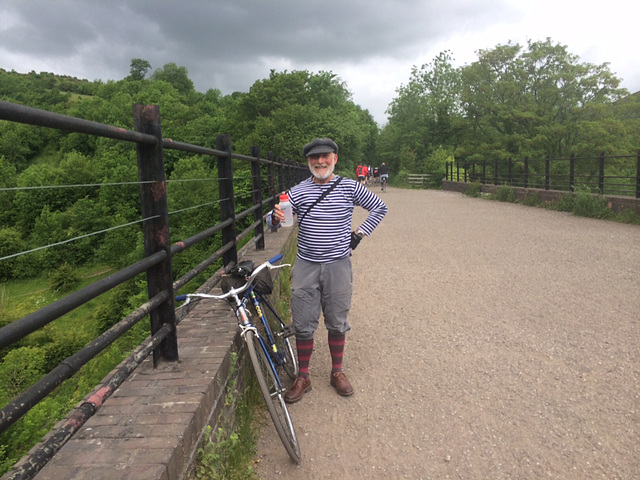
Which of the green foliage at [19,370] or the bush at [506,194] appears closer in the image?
the bush at [506,194]

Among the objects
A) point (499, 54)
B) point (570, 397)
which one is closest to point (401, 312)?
point (570, 397)

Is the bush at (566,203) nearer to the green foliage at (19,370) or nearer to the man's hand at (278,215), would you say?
the man's hand at (278,215)

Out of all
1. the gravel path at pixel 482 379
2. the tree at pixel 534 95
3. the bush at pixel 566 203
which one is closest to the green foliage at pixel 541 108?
the tree at pixel 534 95

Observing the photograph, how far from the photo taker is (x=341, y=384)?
3689 millimetres

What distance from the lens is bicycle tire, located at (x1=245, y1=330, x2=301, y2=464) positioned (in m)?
2.66

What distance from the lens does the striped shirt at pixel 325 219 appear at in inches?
139

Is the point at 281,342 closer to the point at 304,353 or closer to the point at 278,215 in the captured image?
the point at 304,353

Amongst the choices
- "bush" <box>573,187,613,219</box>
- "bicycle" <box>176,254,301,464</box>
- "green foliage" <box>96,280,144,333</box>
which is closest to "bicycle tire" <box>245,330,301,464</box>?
"bicycle" <box>176,254,301,464</box>

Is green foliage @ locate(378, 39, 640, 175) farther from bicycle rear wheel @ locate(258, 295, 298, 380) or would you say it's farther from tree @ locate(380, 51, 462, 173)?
bicycle rear wheel @ locate(258, 295, 298, 380)

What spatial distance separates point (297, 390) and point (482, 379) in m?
1.37

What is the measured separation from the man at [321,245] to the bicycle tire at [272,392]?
659 millimetres

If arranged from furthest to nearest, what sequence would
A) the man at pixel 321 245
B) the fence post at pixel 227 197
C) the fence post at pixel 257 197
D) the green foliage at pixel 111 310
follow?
the green foliage at pixel 111 310, the fence post at pixel 257 197, the fence post at pixel 227 197, the man at pixel 321 245

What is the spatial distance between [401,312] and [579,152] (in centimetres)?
2809

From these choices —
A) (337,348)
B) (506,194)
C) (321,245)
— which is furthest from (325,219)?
(506,194)
